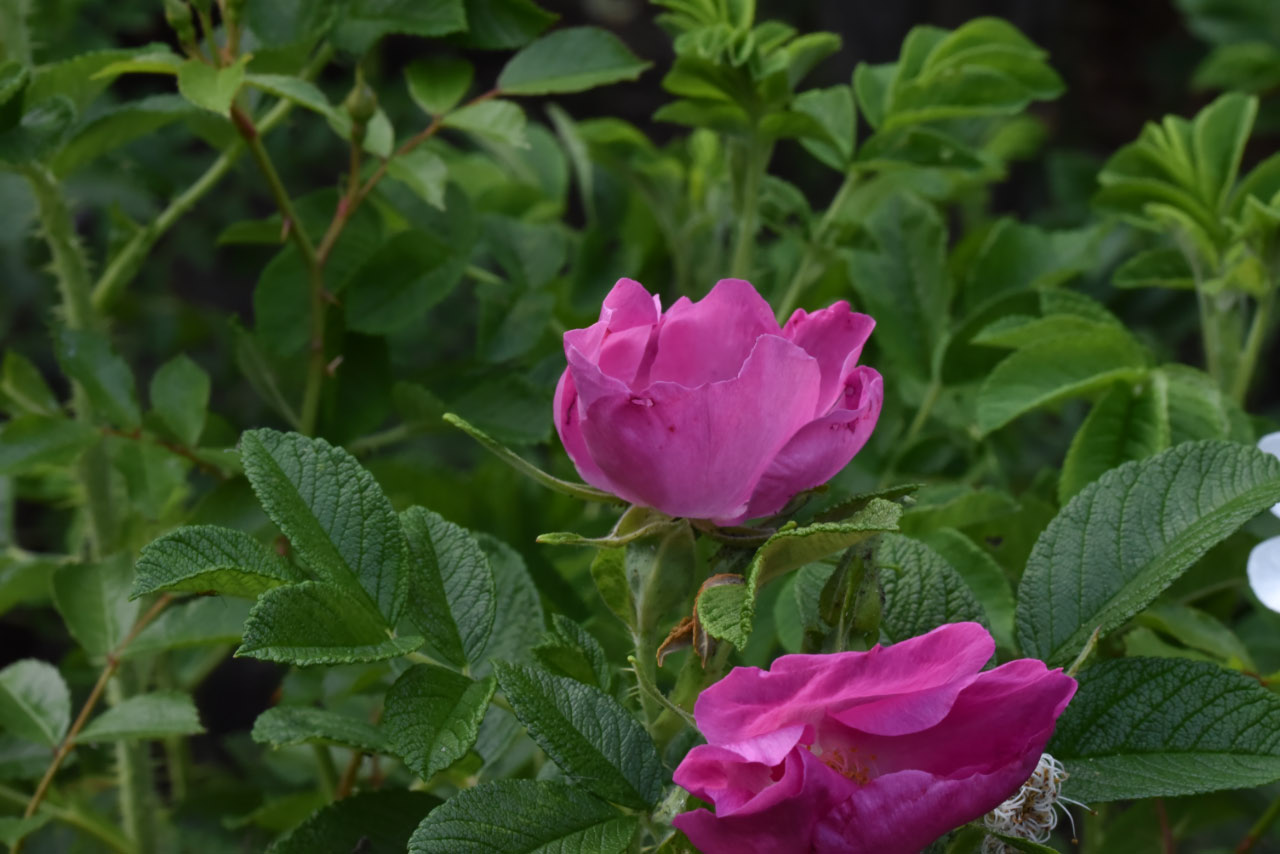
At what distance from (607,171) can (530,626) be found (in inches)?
23.8

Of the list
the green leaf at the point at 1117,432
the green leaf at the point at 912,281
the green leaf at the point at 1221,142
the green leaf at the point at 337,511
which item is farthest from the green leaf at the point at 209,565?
the green leaf at the point at 1221,142

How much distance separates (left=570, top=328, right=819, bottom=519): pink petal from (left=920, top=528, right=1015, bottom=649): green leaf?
24cm

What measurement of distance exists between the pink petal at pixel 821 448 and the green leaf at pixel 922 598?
73 mm

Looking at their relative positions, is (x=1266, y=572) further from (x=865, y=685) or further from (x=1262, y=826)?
(x=865, y=685)

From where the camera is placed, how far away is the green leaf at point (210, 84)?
27.0 inches

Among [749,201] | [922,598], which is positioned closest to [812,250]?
[749,201]

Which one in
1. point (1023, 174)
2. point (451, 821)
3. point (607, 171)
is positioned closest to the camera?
point (451, 821)

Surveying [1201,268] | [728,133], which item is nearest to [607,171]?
[728,133]

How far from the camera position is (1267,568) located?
1.98 ft

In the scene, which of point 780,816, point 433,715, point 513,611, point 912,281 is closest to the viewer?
point 780,816

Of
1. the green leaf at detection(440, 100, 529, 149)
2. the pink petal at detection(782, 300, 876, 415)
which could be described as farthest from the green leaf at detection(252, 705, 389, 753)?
the green leaf at detection(440, 100, 529, 149)

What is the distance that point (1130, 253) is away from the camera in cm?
143

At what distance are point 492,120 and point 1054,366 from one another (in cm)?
38

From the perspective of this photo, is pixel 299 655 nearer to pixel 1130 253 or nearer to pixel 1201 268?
pixel 1201 268
